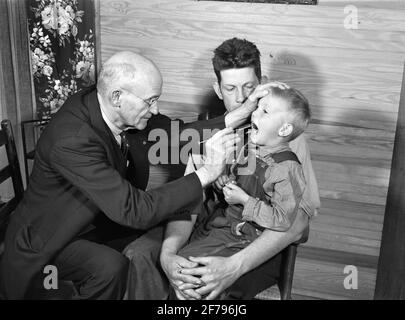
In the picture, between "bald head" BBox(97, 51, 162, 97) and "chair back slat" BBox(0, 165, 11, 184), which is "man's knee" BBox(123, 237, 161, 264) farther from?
"chair back slat" BBox(0, 165, 11, 184)

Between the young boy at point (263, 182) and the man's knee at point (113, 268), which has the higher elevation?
the young boy at point (263, 182)

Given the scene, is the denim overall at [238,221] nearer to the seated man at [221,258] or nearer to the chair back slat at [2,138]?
the seated man at [221,258]

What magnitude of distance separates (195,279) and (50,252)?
573 millimetres

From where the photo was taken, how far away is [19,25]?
Answer: 9.93ft

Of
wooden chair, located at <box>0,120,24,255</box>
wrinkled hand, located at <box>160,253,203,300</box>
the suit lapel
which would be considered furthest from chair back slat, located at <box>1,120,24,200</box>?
wrinkled hand, located at <box>160,253,203,300</box>

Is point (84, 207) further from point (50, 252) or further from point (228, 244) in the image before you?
point (228, 244)

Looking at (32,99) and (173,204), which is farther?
(32,99)

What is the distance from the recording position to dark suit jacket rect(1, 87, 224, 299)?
6.23 ft

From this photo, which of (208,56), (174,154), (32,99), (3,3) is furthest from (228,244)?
(3,3)

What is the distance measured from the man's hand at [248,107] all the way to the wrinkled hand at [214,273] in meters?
0.57

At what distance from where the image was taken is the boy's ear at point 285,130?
197 centimetres

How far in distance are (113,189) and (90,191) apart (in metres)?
0.08

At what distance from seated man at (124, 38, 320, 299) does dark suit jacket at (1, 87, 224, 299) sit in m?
0.21

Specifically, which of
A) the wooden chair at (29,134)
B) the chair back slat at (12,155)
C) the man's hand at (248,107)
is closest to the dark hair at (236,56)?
the man's hand at (248,107)
